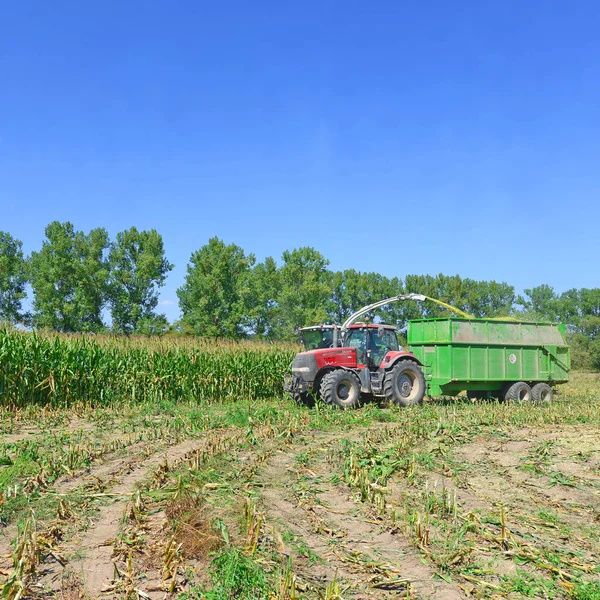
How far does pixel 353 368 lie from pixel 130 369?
6.38m

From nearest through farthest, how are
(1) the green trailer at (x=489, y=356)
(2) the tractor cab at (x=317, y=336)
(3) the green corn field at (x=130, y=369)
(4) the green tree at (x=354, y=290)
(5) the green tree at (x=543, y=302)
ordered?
(3) the green corn field at (x=130, y=369) → (2) the tractor cab at (x=317, y=336) → (1) the green trailer at (x=489, y=356) → (4) the green tree at (x=354, y=290) → (5) the green tree at (x=543, y=302)

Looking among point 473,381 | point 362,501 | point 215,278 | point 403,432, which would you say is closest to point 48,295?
point 215,278

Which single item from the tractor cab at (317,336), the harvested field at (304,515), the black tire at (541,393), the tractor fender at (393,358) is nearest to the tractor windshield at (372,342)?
the tractor fender at (393,358)

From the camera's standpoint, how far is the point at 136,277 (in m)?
44.0

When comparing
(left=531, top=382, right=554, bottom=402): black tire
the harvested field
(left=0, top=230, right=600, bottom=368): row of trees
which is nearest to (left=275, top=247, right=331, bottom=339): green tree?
(left=0, top=230, right=600, bottom=368): row of trees

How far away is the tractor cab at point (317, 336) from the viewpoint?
15180 mm

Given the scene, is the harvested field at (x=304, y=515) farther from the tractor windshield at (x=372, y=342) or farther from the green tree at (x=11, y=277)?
the green tree at (x=11, y=277)

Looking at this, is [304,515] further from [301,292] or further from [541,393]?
[301,292]

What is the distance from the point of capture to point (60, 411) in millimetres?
14391

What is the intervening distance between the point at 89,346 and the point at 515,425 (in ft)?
37.3

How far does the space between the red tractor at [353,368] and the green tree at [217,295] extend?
95.1 ft

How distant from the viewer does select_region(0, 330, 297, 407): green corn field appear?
580 inches

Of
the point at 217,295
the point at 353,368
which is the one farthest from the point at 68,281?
the point at 353,368

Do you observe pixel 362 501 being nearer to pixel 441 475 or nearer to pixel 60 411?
pixel 441 475
